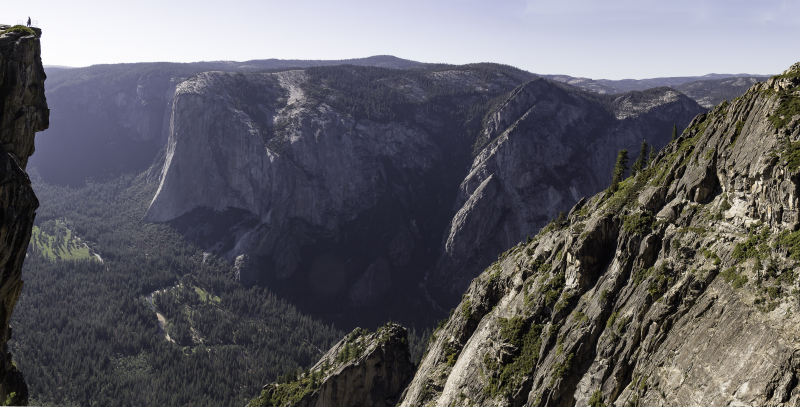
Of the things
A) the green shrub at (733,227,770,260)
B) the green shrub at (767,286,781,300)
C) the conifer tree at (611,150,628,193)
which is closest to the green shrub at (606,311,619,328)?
the green shrub at (733,227,770,260)

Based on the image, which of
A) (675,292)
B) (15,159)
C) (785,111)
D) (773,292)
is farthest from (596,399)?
(15,159)

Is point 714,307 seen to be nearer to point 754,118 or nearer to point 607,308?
point 607,308

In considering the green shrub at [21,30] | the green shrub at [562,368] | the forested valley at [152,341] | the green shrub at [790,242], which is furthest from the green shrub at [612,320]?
the forested valley at [152,341]

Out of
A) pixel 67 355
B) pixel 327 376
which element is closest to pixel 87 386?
pixel 67 355

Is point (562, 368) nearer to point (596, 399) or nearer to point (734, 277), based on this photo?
point (596, 399)

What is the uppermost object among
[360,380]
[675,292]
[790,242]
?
[790,242]

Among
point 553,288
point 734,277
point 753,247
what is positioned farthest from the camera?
point 553,288
